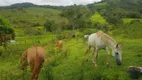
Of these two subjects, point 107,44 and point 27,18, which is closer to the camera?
point 107,44

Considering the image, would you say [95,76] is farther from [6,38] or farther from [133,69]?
[6,38]

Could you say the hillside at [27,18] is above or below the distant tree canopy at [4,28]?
below

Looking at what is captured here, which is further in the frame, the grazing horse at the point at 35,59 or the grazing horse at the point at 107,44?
the grazing horse at the point at 107,44

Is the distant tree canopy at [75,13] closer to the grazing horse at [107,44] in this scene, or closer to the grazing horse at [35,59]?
the grazing horse at [107,44]

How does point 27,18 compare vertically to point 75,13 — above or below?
below

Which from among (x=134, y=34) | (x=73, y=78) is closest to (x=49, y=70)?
(x=73, y=78)

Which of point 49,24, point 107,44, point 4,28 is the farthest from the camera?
point 49,24

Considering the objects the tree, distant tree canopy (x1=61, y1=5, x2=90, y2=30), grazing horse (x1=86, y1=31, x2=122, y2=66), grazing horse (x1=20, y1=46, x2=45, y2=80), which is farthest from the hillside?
grazing horse (x1=20, y1=46, x2=45, y2=80)

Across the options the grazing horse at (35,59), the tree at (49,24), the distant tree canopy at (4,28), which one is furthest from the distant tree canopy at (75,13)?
the grazing horse at (35,59)

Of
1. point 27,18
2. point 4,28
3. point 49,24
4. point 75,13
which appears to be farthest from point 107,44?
point 27,18

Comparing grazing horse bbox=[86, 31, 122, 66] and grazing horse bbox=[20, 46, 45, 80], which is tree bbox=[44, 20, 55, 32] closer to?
grazing horse bbox=[86, 31, 122, 66]

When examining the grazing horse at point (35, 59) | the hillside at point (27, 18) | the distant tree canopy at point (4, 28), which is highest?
the grazing horse at point (35, 59)

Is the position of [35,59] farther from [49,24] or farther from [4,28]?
[49,24]

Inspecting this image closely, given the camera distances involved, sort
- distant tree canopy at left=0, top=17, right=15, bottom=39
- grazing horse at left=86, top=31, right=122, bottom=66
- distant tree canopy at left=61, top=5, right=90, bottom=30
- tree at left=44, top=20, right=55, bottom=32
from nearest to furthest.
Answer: grazing horse at left=86, top=31, right=122, bottom=66 < distant tree canopy at left=0, top=17, right=15, bottom=39 < distant tree canopy at left=61, top=5, right=90, bottom=30 < tree at left=44, top=20, right=55, bottom=32
